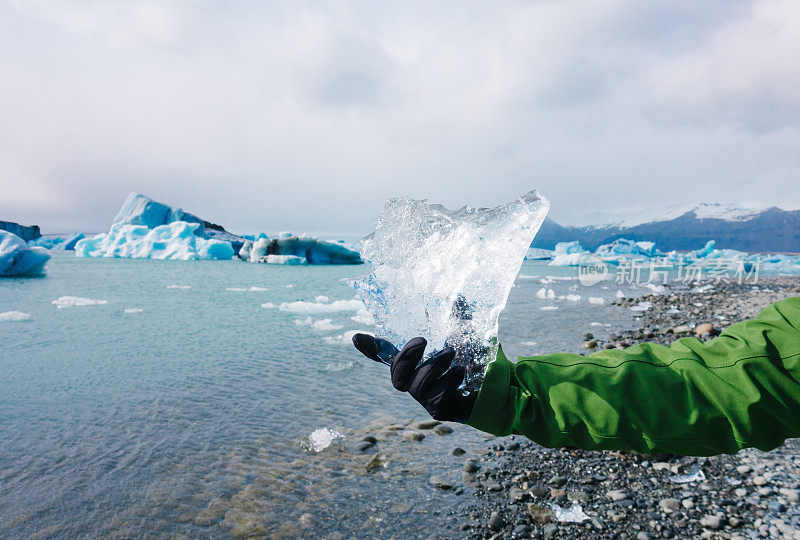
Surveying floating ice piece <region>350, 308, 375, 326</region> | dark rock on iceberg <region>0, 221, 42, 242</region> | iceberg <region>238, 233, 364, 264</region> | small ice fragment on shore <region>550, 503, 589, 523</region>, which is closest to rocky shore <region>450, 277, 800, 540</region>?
small ice fragment on shore <region>550, 503, 589, 523</region>

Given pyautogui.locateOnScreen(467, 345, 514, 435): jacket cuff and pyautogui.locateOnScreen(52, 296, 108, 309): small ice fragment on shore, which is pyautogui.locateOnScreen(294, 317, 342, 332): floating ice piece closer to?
pyautogui.locateOnScreen(52, 296, 108, 309): small ice fragment on shore

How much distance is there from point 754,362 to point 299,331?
25.3 feet

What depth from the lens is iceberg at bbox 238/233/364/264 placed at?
32.5 m

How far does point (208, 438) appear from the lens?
12.0ft

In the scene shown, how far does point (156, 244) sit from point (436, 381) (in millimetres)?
36965

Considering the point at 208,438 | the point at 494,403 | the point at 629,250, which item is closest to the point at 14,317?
the point at 208,438

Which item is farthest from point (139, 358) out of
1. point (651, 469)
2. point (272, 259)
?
point (272, 259)

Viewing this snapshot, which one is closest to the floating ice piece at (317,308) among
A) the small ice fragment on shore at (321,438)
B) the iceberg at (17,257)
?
the small ice fragment on shore at (321,438)

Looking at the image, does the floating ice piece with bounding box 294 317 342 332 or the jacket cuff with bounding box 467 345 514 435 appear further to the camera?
the floating ice piece with bounding box 294 317 342 332

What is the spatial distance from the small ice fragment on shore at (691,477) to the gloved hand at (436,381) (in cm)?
233

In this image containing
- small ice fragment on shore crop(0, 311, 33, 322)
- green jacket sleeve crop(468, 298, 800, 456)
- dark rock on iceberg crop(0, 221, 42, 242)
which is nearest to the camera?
green jacket sleeve crop(468, 298, 800, 456)

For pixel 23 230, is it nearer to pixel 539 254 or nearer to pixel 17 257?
pixel 17 257

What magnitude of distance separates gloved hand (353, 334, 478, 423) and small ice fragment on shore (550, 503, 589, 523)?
1.66m

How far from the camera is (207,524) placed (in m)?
2.51
